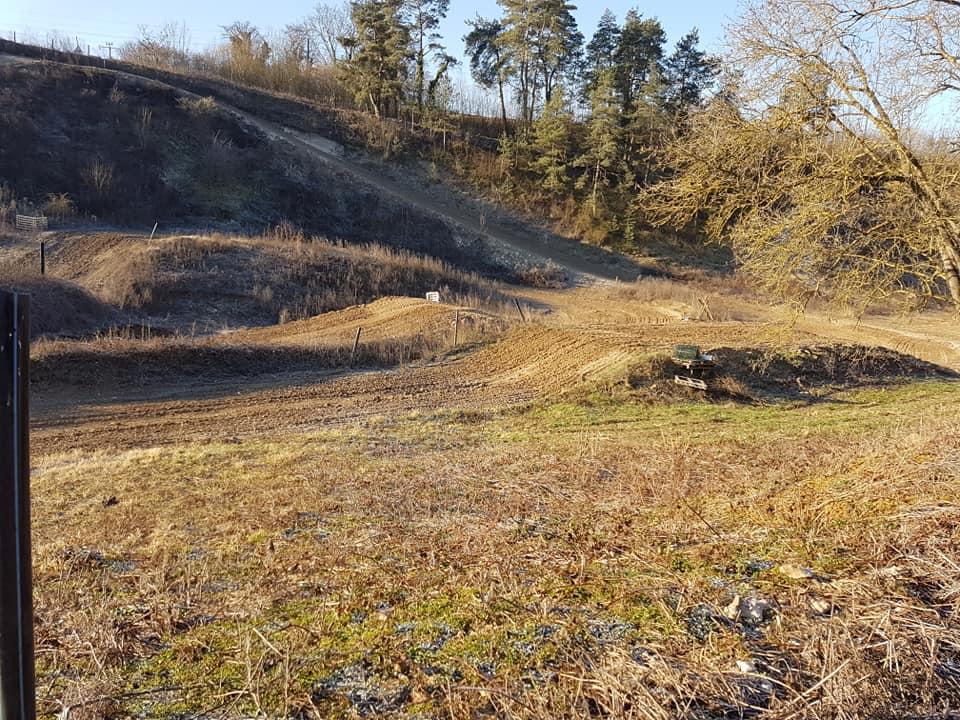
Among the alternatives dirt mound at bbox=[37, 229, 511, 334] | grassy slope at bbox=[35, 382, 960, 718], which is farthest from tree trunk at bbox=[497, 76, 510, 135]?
grassy slope at bbox=[35, 382, 960, 718]

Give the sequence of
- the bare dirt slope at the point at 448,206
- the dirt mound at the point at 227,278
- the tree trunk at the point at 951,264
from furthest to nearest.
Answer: the bare dirt slope at the point at 448,206, the dirt mound at the point at 227,278, the tree trunk at the point at 951,264

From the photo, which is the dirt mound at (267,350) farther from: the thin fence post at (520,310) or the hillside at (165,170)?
the hillside at (165,170)

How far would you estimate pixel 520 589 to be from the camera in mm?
4117

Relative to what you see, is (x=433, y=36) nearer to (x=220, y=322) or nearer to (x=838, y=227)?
(x=220, y=322)

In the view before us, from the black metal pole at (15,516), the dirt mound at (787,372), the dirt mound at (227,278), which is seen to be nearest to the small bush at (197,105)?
the dirt mound at (227,278)

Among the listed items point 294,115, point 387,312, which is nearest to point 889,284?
point 387,312

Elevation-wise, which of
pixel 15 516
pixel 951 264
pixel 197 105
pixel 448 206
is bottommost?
pixel 15 516

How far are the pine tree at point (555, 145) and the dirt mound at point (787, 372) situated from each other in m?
35.9

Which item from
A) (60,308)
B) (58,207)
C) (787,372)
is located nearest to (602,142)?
(58,207)

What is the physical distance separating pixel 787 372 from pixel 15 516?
17667mm

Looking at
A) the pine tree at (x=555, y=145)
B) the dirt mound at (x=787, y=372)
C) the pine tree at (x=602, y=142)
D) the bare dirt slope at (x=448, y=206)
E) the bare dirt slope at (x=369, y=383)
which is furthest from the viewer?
the pine tree at (x=555, y=145)

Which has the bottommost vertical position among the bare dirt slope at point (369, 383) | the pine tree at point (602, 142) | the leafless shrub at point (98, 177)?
the bare dirt slope at point (369, 383)

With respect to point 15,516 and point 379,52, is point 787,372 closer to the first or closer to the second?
point 15,516

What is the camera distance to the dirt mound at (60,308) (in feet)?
65.7
